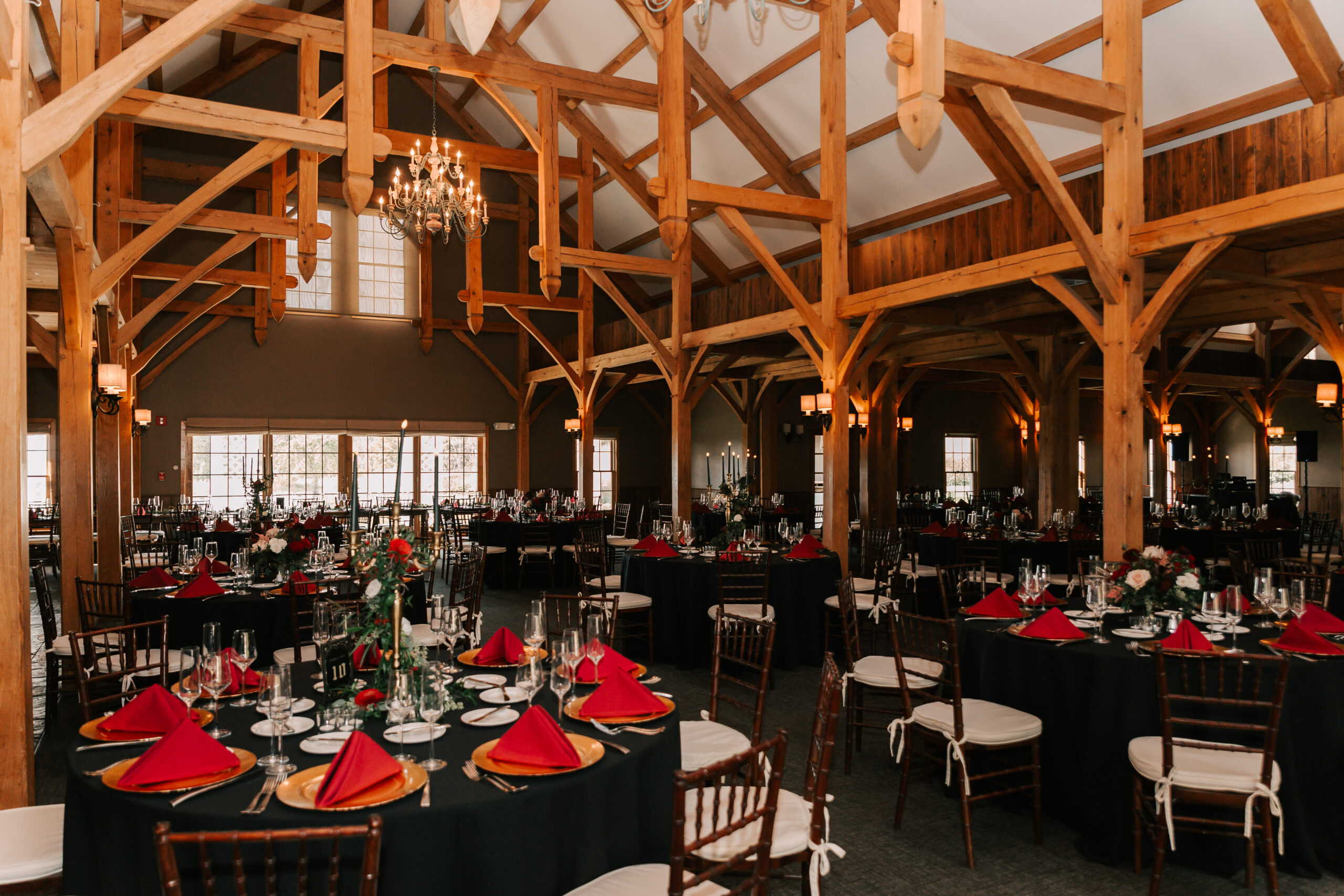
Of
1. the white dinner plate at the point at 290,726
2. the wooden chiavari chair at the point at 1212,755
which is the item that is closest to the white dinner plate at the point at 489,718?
the white dinner plate at the point at 290,726

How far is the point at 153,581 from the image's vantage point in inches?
232

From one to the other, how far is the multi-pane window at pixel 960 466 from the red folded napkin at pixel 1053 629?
1763cm

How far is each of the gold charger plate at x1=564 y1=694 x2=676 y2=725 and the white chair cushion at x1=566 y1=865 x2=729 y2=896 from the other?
47 centimetres

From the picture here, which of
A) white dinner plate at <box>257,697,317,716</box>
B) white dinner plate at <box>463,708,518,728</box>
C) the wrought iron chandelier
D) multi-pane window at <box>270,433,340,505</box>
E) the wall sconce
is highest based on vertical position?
the wrought iron chandelier

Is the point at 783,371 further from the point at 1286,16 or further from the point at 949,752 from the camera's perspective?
the point at 949,752

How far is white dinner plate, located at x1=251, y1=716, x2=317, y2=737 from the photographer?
8.95ft

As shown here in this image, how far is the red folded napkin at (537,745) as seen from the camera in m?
2.44

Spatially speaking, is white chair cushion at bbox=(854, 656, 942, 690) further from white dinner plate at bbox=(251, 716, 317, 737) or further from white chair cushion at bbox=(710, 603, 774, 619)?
white dinner plate at bbox=(251, 716, 317, 737)

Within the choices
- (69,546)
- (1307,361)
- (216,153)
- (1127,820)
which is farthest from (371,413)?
(1307,361)

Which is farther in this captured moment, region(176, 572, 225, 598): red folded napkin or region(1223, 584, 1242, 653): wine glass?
region(176, 572, 225, 598): red folded napkin

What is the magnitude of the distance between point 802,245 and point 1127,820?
10773 mm

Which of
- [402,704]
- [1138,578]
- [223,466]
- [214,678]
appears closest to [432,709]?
[402,704]

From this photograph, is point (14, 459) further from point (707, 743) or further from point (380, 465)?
point (380, 465)

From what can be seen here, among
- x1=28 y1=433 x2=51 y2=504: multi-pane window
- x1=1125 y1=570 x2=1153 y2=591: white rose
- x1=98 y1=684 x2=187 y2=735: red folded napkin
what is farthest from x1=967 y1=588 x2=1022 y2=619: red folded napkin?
x1=28 y1=433 x2=51 y2=504: multi-pane window
